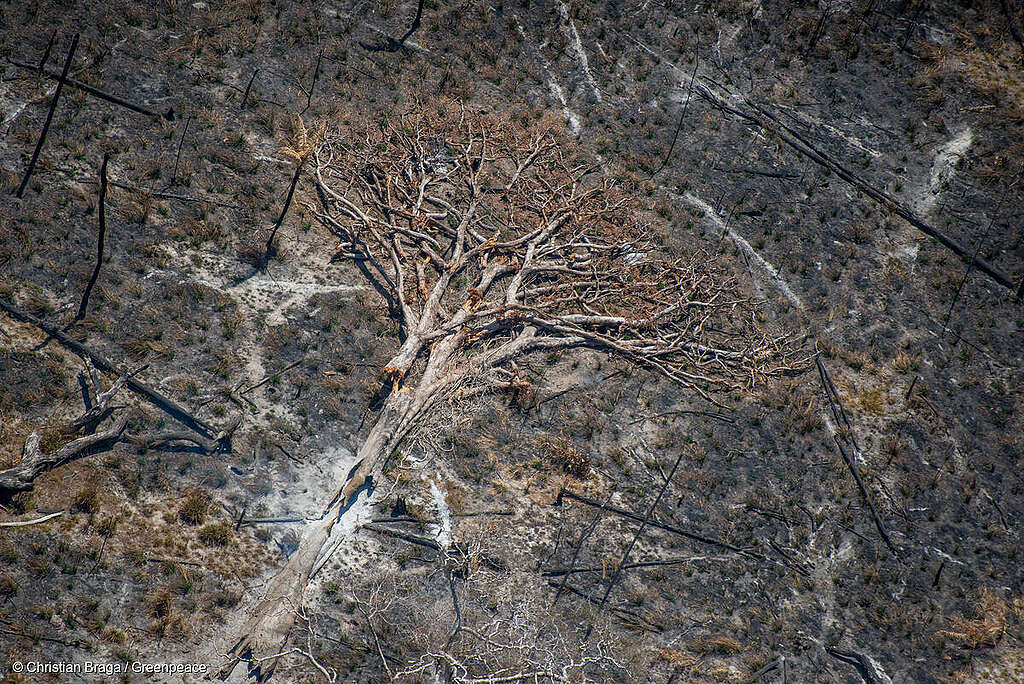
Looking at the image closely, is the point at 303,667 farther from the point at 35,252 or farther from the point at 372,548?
the point at 35,252

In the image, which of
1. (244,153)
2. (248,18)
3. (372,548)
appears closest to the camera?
(372,548)

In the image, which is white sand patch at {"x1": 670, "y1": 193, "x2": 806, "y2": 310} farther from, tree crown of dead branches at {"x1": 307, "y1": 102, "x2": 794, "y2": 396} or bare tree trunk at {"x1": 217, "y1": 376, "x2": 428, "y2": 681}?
bare tree trunk at {"x1": 217, "y1": 376, "x2": 428, "y2": 681}

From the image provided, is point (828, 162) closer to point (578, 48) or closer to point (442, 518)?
point (578, 48)

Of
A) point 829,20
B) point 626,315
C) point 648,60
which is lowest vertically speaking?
point 626,315

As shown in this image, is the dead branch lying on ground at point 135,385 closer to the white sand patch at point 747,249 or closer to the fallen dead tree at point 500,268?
the fallen dead tree at point 500,268

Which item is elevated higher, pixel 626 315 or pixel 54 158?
pixel 626 315

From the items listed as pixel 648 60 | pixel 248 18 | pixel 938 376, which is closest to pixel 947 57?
pixel 648 60

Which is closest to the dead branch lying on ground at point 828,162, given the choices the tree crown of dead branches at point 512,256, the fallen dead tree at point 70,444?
the tree crown of dead branches at point 512,256
